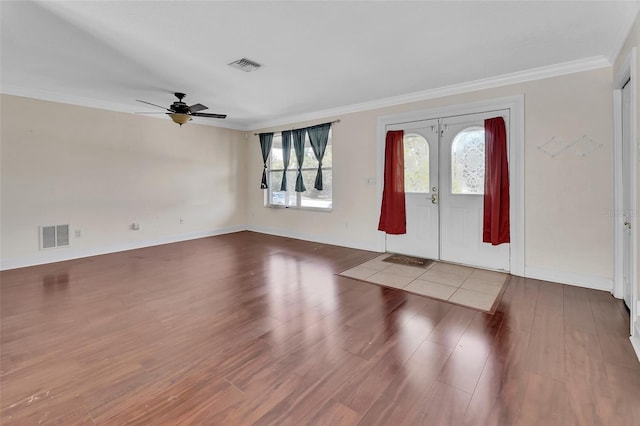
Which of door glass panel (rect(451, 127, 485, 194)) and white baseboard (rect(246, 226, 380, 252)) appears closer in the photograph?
door glass panel (rect(451, 127, 485, 194))

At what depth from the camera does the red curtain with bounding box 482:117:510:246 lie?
13.2 ft

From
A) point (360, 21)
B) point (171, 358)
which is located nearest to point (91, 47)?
point (360, 21)

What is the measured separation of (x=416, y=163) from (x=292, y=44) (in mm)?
2747

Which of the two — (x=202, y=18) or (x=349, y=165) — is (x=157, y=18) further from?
(x=349, y=165)

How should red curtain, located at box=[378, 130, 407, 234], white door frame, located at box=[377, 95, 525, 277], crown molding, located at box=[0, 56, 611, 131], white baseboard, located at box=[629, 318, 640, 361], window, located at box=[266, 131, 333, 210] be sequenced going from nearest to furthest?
white baseboard, located at box=[629, 318, 640, 361] < crown molding, located at box=[0, 56, 611, 131] < white door frame, located at box=[377, 95, 525, 277] < red curtain, located at box=[378, 130, 407, 234] < window, located at box=[266, 131, 333, 210]

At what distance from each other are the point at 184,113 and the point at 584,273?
5.83 meters

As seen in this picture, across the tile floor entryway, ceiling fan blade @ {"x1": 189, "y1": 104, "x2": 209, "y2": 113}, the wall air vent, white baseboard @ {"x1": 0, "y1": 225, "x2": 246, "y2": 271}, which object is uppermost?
ceiling fan blade @ {"x1": 189, "y1": 104, "x2": 209, "y2": 113}

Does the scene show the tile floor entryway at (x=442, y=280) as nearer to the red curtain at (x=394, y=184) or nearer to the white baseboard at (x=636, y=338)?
the red curtain at (x=394, y=184)

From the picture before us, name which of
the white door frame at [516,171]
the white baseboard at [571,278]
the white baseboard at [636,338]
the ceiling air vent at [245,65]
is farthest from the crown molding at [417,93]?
the white baseboard at [636,338]

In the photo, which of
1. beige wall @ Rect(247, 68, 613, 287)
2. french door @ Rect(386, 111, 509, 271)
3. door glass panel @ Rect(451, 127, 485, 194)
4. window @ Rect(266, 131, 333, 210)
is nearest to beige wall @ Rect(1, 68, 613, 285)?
beige wall @ Rect(247, 68, 613, 287)

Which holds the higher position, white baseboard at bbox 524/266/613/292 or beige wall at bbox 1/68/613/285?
beige wall at bbox 1/68/613/285

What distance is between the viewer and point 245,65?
362cm

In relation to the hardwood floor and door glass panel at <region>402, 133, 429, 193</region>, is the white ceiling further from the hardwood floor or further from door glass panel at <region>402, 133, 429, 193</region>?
the hardwood floor

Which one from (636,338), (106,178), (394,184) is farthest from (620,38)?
(106,178)
